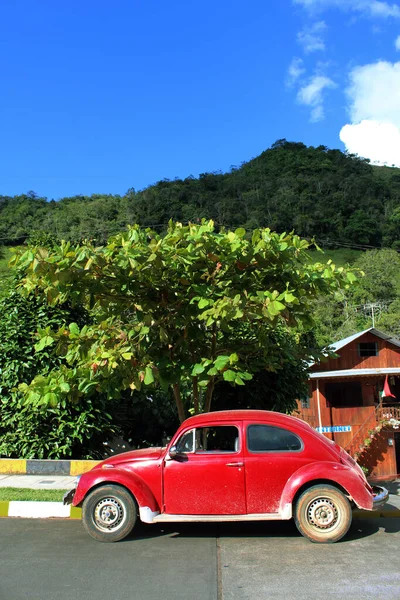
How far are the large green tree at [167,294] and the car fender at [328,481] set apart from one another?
5.26 ft

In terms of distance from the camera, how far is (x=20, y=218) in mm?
83625

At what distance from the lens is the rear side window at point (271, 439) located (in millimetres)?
6469

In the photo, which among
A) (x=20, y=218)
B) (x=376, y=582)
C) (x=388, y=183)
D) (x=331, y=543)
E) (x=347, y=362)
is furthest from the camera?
(x=388, y=183)

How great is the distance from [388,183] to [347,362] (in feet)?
323

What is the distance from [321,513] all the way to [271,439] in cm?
103

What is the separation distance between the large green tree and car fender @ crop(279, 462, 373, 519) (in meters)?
1.60

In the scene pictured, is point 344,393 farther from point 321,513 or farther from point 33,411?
point 321,513

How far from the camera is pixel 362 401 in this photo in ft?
104

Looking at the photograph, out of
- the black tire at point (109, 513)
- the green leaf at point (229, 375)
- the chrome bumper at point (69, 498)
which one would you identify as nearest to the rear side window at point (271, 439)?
the green leaf at point (229, 375)

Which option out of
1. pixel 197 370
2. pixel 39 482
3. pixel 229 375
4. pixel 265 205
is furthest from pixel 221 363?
pixel 265 205

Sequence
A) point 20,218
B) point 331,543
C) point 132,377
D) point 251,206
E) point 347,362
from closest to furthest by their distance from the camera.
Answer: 1. point 331,543
2. point 132,377
3. point 347,362
4. point 20,218
5. point 251,206

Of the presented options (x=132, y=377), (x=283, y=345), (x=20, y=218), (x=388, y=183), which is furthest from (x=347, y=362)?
(x=388, y=183)

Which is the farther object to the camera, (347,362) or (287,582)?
(347,362)

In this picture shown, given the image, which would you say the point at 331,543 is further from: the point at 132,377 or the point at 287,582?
the point at 132,377
